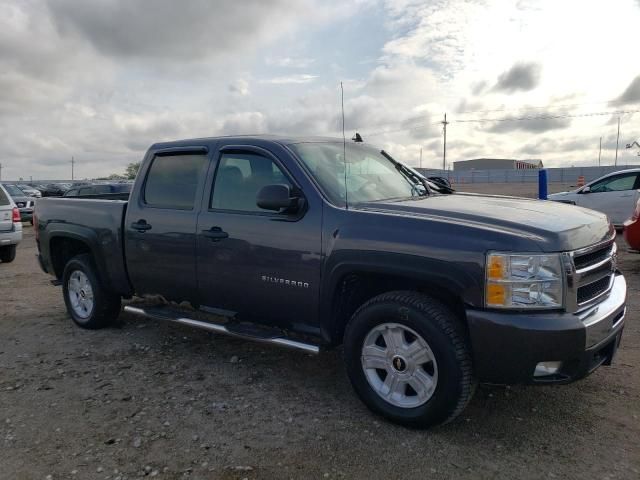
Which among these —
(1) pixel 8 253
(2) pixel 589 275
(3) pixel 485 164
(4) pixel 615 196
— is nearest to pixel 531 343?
(2) pixel 589 275

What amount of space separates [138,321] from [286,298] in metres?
2.85

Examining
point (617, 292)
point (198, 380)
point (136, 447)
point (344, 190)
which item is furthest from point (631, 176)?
point (136, 447)

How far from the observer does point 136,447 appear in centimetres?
326

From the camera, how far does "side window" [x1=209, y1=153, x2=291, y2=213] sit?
13.5 ft

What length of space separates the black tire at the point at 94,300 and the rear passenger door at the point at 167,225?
2.11 ft

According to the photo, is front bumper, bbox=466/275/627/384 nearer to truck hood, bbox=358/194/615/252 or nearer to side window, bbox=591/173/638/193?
truck hood, bbox=358/194/615/252

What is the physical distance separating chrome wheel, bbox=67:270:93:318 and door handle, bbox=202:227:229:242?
6.60 ft

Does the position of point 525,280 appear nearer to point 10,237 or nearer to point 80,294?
point 80,294

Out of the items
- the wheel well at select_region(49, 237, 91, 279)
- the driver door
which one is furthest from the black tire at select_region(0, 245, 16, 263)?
the driver door

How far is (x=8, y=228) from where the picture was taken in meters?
10.2

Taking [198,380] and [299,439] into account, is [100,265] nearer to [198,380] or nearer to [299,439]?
[198,380]

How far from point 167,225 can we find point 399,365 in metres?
2.35

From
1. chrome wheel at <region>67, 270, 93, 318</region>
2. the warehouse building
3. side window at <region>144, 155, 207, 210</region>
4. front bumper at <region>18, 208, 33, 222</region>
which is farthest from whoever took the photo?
the warehouse building

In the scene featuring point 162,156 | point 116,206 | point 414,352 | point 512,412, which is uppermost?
point 162,156
